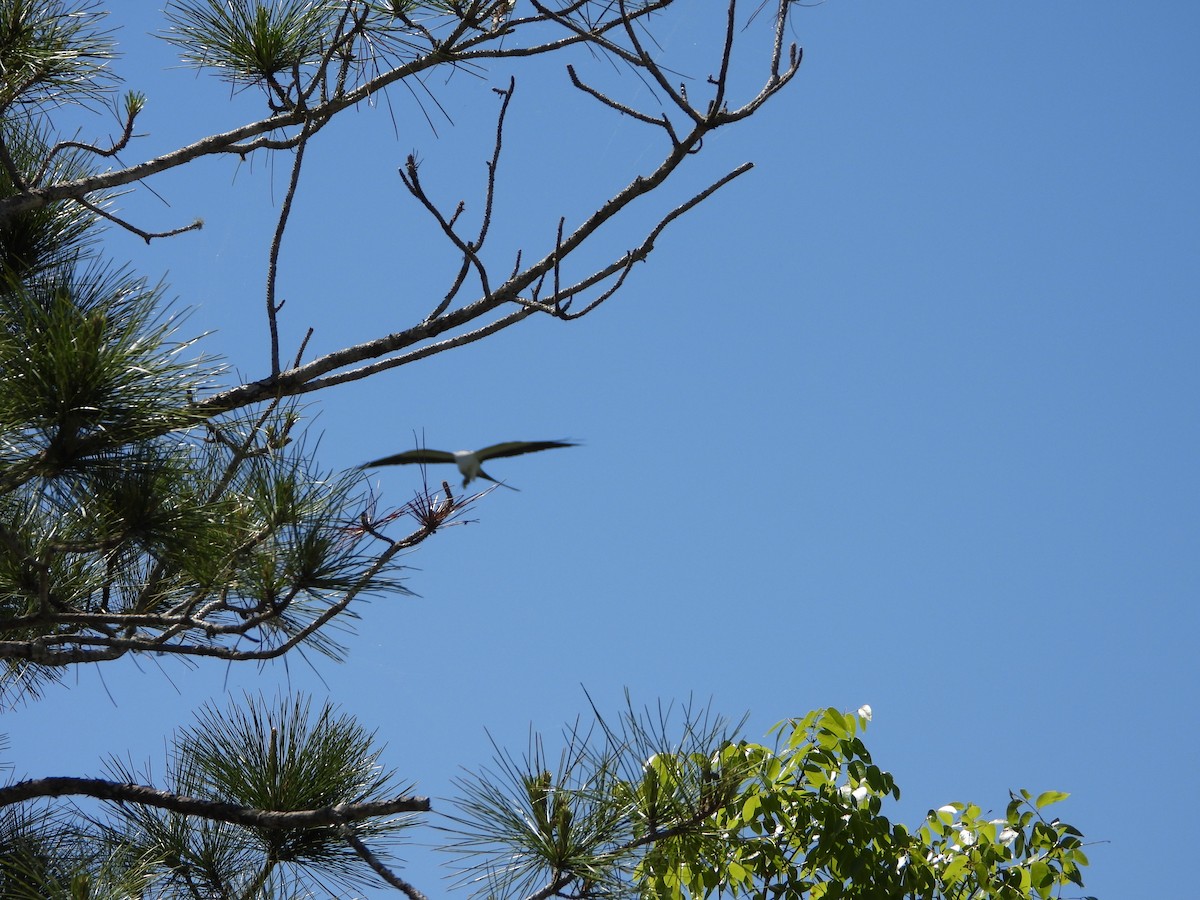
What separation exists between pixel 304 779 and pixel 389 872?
1.02ft

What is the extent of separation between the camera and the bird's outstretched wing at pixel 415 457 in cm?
174

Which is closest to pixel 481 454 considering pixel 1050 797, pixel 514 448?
pixel 514 448

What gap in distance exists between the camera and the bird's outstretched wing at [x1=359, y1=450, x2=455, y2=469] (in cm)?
174

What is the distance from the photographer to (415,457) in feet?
5.85

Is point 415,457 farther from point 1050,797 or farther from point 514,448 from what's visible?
point 1050,797

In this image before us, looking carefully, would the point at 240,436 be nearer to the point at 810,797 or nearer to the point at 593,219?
the point at 593,219

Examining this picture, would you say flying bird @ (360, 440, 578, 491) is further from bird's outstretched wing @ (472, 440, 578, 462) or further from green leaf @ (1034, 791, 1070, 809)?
green leaf @ (1034, 791, 1070, 809)

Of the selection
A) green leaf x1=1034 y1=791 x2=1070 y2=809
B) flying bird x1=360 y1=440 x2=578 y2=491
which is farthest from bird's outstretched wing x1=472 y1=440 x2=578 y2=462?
green leaf x1=1034 y1=791 x2=1070 y2=809

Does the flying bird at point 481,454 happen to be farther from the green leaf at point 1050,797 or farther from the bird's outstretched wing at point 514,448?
the green leaf at point 1050,797

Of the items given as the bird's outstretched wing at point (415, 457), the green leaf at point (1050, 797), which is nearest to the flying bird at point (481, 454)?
the bird's outstretched wing at point (415, 457)

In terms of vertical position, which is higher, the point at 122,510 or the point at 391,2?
the point at 391,2

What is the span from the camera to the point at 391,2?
8.46ft

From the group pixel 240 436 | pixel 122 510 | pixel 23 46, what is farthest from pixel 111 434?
pixel 23 46

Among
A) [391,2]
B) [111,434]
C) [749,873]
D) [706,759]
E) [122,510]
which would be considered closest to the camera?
[111,434]
